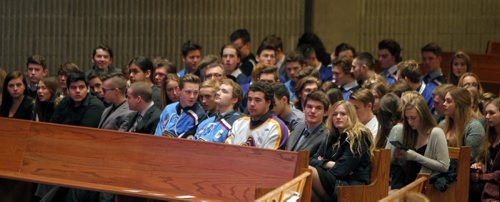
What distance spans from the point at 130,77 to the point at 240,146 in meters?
3.80

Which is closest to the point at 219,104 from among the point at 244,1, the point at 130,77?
the point at 130,77

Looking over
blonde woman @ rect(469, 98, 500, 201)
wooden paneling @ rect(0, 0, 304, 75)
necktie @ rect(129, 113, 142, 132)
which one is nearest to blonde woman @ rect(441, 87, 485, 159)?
blonde woman @ rect(469, 98, 500, 201)

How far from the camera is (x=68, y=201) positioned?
1070 centimetres

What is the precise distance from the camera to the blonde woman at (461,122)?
9.73 m

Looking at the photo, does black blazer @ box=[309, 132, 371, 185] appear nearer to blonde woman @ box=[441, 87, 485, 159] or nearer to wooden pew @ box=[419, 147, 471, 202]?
wooden pew @ box=[419, 147, 471, 202]

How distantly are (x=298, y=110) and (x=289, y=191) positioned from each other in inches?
113

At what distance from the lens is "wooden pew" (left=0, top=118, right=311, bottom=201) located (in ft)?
29.5

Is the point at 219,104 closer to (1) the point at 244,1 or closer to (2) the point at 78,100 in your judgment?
(2) the point at 78,100

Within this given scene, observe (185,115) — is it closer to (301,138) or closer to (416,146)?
(301,138)

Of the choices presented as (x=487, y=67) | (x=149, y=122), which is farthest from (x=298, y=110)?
(x=487, y=67)

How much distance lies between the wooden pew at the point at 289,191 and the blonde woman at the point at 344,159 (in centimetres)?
52

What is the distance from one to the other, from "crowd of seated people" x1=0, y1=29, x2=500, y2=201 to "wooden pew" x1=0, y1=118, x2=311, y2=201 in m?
0.45

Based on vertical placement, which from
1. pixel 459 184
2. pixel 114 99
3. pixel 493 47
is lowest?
pixel 459 184

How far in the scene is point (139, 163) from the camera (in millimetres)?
9734
